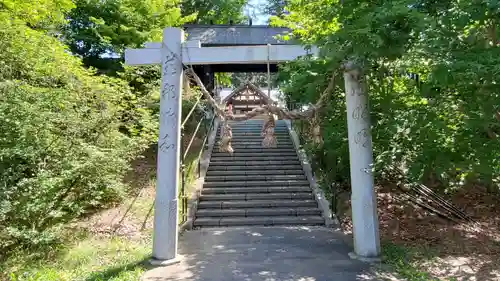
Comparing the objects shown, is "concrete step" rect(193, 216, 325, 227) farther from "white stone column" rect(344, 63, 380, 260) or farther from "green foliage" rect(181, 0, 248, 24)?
"green foliage" rect(181, 0, 248, 24)

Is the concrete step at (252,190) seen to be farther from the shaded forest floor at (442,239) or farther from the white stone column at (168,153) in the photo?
the white stone column at (168,153)

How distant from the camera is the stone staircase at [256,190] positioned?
7.91m

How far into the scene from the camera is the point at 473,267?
533 centimetres

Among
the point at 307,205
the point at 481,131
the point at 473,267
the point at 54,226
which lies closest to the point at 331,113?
the point at 307,205

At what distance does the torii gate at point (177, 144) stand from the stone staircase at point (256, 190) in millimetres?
2269

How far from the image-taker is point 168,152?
5.51 metres

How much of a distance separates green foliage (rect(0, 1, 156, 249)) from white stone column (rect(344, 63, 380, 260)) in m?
4.63

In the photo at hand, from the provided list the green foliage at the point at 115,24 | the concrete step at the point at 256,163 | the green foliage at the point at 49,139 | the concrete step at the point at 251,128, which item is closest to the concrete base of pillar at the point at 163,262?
the green foliage at the point at 49,139

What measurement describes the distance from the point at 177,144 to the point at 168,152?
0.60 ft

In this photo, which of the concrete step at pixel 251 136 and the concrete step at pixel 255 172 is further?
the concrete step at pixel 251 136

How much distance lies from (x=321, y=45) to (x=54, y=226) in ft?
16.9

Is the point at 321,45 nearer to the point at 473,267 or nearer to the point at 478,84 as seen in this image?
the point at 478,84

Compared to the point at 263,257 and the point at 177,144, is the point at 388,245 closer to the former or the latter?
Result: the point at 263,257

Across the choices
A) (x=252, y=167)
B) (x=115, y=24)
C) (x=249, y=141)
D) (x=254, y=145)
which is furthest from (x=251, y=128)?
(x=115, y=24)
